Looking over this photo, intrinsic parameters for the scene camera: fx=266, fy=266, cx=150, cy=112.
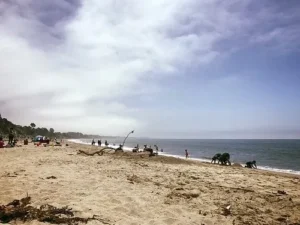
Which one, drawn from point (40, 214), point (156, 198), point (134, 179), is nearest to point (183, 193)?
point (156, 198)

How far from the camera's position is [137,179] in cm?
1191

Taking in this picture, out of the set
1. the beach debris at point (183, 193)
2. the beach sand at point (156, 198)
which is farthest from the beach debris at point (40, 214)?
the beach debris at point (183, 193)

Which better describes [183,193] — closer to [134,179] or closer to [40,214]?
[134,179]

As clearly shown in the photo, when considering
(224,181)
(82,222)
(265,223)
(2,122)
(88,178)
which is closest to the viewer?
(82,222)

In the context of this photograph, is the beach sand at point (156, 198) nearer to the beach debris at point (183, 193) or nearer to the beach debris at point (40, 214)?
the beach debris at point (183, 193)

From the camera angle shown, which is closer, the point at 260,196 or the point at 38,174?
the point at 260,196

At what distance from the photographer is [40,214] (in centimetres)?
638

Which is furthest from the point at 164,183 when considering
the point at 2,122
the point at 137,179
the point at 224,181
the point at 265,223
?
the point at 2,122

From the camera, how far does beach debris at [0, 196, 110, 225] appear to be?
6.09 m

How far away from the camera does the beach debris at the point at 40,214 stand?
609 centimetres

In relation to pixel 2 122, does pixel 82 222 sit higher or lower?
lower

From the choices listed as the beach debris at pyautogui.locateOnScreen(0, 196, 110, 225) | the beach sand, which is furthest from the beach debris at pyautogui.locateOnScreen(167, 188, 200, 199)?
the beach debris at pyautogui.locateOnScreen(0, 196, 110, 225)

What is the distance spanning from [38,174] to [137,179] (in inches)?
169

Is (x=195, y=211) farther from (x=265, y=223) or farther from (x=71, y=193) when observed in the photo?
(x=71, y=193)
